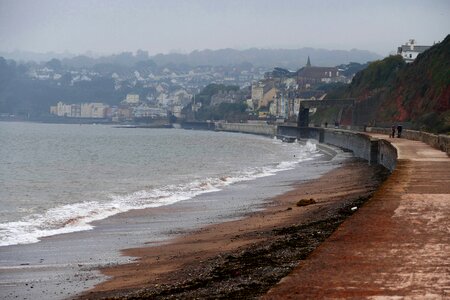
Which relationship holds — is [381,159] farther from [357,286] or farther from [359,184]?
[357,286]

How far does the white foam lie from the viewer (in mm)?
25047

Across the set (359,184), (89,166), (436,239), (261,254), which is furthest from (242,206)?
(89,166)

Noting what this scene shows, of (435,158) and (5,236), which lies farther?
(435,158)

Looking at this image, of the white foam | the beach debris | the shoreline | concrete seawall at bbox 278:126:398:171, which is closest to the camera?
the shoreline

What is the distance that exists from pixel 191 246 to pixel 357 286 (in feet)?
35.3

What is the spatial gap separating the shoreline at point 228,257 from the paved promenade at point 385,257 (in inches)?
30.5

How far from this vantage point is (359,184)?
3600 cm

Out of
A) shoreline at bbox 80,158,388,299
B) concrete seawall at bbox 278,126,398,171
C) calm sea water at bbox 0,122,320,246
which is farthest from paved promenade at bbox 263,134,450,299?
concrete seawall at bbox 278,126,398,171

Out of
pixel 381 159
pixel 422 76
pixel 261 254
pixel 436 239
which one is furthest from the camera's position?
pixel 422 76

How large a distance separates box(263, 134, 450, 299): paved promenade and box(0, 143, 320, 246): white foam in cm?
944

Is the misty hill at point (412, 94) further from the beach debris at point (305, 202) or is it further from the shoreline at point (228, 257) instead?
the shoreline at point (228, 257)

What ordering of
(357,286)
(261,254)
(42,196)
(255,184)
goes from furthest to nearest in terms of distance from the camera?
(255,184)
(42,196)
(261,254)
(357,286)

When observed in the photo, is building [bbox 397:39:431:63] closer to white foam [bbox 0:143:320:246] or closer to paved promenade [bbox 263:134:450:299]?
white foam [bbox 0:143:320:246]

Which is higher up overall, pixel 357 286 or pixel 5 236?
pixel 357 286
